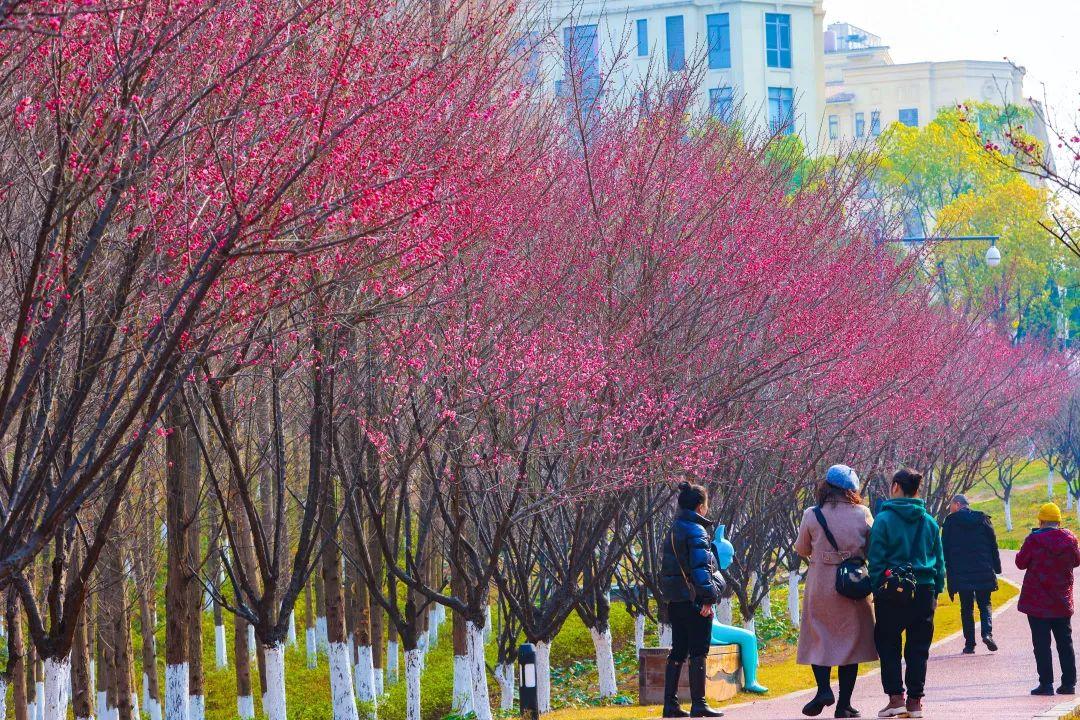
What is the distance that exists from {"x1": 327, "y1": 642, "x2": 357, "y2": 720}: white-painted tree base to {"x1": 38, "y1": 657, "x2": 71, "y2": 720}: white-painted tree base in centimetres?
312

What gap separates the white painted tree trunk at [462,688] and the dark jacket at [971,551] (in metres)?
5.93

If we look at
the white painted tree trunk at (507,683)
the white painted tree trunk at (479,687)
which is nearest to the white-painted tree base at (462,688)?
the white painted tree trunk at (507,683)

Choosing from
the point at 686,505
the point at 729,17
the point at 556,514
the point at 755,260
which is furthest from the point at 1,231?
the point at 729,17

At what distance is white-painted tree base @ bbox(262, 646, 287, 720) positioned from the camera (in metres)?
14.5

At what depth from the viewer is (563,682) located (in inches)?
942

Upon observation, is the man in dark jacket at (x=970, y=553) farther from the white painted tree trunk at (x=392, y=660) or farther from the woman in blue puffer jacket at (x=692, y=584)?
the white painted tree trunk at (x=392, y=660)

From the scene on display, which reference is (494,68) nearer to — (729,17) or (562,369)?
(562,369)

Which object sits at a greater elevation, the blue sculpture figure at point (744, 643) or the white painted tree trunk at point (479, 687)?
the blue sculpture figure at point (744, 643)

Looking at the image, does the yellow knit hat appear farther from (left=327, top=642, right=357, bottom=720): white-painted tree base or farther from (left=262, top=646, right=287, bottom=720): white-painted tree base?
(left=262, top=646, right=287, bottom=720): white-painted tree base

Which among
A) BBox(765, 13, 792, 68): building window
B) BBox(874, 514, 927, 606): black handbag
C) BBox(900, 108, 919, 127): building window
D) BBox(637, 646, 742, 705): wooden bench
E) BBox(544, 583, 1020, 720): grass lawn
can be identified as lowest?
BBox(544, 583, 1020, 720): grass lawn

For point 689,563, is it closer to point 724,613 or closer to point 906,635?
point 906,635

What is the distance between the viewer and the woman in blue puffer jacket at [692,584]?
9992 millimetres

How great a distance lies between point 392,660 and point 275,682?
15.4 metres

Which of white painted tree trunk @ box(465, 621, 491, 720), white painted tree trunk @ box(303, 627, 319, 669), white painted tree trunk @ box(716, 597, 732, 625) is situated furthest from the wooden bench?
white painted tree trunk @ box(303, 627, 319, 669)
